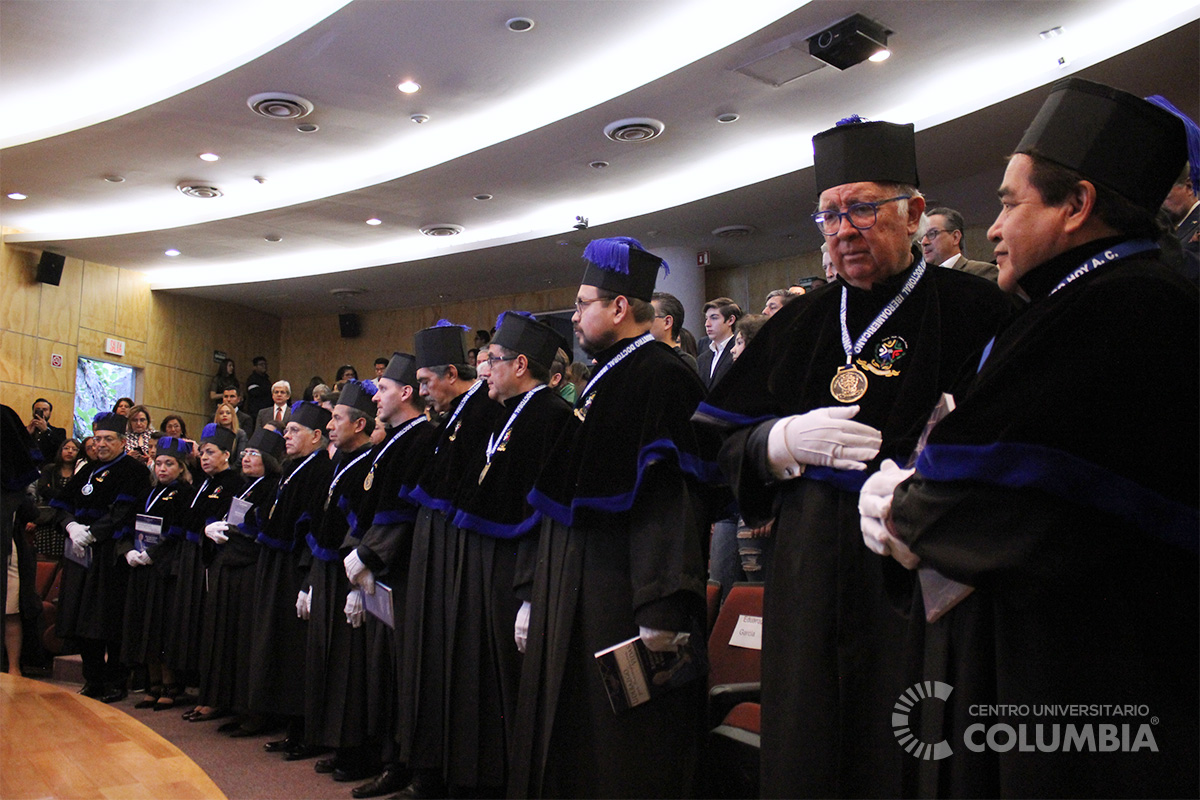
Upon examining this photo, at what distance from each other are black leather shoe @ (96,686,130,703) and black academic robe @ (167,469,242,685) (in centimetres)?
73

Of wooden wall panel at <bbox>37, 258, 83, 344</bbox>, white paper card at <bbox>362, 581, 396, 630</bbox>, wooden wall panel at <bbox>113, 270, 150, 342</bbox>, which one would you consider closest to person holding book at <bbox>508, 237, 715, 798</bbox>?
white paper card at <bbox>362, 581, 396, 630</bbox>

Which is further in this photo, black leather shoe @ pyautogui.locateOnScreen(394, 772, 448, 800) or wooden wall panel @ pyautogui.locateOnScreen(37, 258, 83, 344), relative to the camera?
wooden wall panel @ pyautogui.locateOnScreen(37, 258, 83, 344)

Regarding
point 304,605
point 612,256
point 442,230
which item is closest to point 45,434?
point 442,230

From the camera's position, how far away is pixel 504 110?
1012cm

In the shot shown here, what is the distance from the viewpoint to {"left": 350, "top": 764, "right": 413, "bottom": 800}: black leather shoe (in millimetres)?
4730

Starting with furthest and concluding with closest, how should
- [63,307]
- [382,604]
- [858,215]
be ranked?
[63,307], [382,604], [858,215]

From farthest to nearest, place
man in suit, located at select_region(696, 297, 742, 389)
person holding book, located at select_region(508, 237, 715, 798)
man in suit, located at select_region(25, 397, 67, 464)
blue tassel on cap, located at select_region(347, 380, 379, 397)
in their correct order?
man in suit, located at select_region(25, 397, 67, 464) → man in suit, located at select_region(696, 297, 742, 389) → blue tassel on cap, located at select_region(347, 380, 379, 397) → person holding book, located at select_region(508, 237, 715, 798)

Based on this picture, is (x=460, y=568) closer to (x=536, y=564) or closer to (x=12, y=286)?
(x=536, y=564)

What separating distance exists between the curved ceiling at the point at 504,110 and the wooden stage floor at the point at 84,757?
19.7 ft

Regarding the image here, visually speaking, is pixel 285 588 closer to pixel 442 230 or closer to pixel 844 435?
pixel 844 435

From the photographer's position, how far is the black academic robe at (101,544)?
777 centimetres

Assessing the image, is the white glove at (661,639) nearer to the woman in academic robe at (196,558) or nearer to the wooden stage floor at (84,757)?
the wooden stage floor at (84,757)

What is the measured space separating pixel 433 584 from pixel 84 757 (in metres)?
1.76

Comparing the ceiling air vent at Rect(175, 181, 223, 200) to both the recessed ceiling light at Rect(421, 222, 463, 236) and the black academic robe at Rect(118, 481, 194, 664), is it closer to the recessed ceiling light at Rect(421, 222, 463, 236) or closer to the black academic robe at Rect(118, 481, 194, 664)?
the recessed ceiling light at Rect(421, 222, 463, 236)
